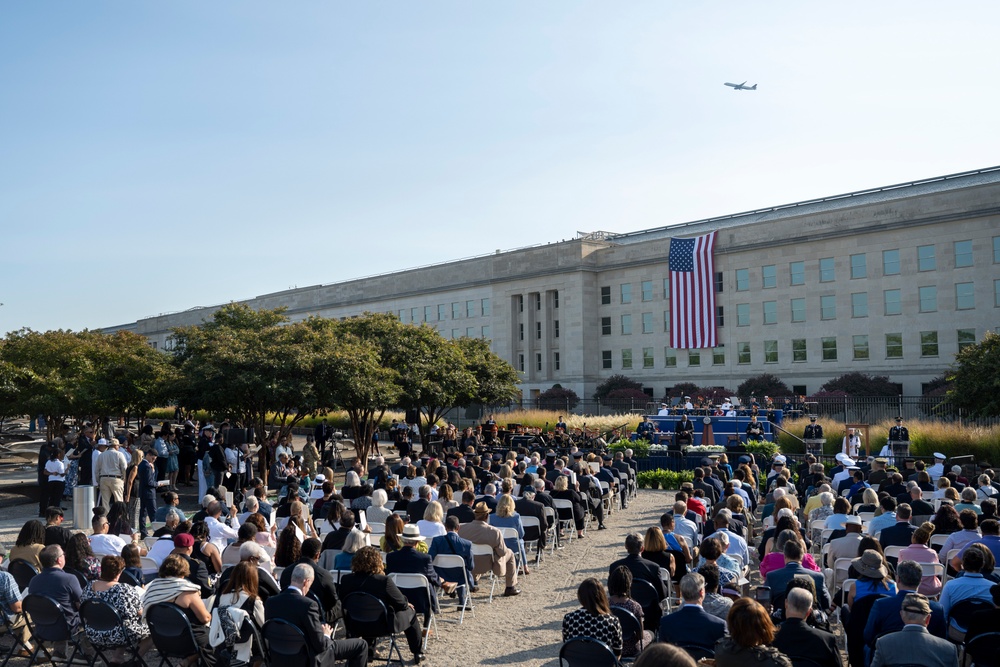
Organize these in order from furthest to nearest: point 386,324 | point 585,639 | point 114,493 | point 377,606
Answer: point 386,324 → point 114,493 → point 377,606 → point 585,639

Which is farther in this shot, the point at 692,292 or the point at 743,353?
the point at 743,353

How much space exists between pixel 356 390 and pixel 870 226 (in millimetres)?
42185

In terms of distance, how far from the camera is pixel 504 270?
77.3 metres

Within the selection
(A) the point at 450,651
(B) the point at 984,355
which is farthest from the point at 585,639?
(B) the point at 984,355

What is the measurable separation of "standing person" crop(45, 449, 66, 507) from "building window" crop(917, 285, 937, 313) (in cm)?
5093

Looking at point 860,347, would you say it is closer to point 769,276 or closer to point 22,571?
point 769,276

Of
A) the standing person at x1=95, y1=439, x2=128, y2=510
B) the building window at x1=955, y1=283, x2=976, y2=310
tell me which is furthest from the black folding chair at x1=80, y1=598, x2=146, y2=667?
the building window at x1=955, y1=283, x2=976, y2=310

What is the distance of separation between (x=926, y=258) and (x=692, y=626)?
5466 cm

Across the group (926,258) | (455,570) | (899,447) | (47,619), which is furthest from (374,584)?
(926,258)

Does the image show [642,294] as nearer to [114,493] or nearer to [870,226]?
[870,226]

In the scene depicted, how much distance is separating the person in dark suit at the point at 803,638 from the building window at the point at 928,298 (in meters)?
53.9

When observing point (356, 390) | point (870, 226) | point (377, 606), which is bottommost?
point (377, 606)

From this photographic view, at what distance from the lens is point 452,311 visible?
269 feet

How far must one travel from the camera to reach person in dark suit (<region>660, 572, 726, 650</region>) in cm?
708
